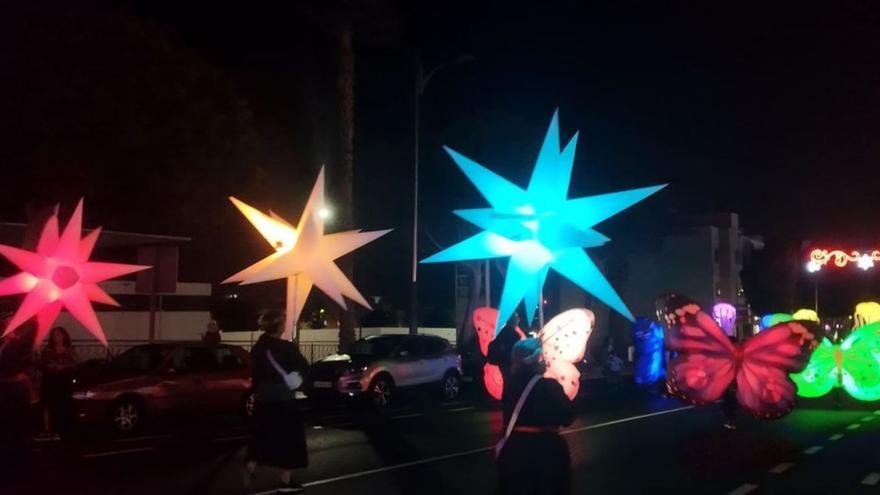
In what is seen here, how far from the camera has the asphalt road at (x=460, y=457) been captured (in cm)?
977

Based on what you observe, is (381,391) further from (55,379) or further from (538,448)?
(538,448)

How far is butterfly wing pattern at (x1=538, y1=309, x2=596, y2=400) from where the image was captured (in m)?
10.7

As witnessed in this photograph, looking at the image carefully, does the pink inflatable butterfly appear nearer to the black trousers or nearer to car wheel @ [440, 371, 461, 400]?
the black trousers

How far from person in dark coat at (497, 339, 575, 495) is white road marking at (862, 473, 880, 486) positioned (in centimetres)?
566

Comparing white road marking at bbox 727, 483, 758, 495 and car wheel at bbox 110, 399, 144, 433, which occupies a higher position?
car wheel at bbox 110, 399, 144, 433

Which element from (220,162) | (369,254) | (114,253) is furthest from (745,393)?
(369,254)

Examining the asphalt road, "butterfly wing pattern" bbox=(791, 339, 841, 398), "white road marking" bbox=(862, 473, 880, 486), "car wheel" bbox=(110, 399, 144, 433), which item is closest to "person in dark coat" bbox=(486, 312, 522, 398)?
the asphalt road

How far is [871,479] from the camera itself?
1032 centimetres

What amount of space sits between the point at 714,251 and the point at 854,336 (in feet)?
125

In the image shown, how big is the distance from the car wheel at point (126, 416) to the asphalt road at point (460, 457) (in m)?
0.24

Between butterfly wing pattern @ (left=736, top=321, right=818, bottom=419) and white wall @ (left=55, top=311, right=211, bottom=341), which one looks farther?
white wall @ (left=55, top=311, right=211, bottom=341)

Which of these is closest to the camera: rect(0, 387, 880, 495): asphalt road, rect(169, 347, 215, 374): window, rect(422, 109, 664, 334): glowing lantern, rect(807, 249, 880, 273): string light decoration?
rect(0, 387, 880, 495): asphalt road

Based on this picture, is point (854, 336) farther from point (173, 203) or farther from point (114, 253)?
point (114, 253)

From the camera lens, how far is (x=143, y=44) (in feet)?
62.1
